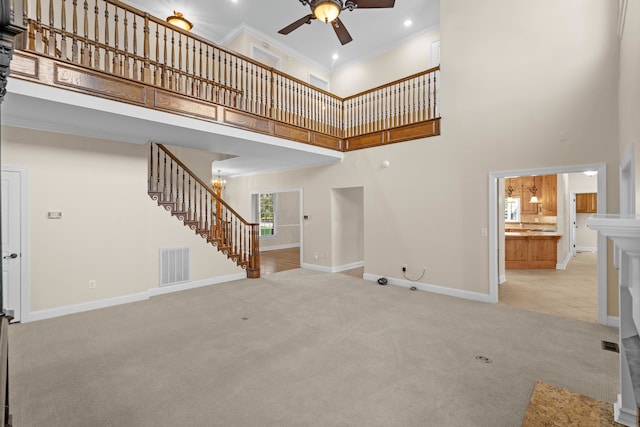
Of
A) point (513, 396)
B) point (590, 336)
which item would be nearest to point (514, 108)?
point (590, 336)

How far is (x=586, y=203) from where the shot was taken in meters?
10.3

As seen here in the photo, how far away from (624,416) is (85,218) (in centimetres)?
616

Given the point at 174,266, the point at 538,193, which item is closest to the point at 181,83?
the point at 174,266

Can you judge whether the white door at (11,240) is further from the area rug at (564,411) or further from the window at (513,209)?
the window at (513,209)

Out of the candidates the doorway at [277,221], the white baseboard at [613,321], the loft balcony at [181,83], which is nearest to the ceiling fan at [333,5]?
the loft balcony at [181,83]

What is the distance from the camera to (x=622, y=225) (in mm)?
1197

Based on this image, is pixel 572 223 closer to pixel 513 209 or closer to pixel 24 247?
→ pixel 513 209

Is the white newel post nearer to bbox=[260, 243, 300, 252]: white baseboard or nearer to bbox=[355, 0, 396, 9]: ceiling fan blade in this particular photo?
bbox=[355, 0, 396, 9]: ceiling fan blade

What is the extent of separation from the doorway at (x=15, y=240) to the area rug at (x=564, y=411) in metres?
5.68

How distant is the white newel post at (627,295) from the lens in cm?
120

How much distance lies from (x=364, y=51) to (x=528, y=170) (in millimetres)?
5356

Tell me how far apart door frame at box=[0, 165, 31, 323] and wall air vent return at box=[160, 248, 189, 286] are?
1.77 m

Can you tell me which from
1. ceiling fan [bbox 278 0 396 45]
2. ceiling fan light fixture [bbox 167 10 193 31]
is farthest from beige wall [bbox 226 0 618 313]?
ceiling fan light fixture [bbox 167 10 193 31]

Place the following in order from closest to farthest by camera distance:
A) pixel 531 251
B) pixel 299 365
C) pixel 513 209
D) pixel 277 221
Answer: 1. pixel 299 365
2. pixel 531 251
3. pixel 513 209
4. pixel 277 221
